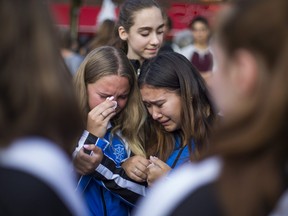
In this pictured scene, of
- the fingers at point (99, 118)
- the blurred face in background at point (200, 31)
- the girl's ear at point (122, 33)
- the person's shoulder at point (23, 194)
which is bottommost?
the blurred face in background at point (200, 31)

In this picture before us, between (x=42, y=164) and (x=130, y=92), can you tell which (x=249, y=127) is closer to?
(x=42, y=164)

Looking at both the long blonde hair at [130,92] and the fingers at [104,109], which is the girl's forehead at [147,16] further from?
the fingers at [104,109]

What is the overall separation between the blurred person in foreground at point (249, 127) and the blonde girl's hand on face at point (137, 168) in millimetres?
1613

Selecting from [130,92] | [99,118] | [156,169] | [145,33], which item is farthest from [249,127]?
[145,33]

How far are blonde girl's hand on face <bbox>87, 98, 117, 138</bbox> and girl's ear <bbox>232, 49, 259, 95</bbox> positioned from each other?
177cm

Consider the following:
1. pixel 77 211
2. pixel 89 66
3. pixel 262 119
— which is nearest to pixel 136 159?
pixel 89 66

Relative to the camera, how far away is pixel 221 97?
1.43m

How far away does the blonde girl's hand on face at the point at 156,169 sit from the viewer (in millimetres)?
2867

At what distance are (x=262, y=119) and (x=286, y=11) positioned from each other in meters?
0.23

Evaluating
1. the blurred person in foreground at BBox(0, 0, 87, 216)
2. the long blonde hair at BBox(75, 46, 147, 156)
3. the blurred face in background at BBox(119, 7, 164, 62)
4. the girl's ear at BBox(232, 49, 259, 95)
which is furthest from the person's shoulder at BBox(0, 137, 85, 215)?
the blurred face in background at BBox(119, 7, 164, 62)

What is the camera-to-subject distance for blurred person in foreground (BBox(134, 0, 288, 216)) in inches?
51.0

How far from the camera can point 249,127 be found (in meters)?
1.31

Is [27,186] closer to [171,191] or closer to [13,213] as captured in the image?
[13,213]

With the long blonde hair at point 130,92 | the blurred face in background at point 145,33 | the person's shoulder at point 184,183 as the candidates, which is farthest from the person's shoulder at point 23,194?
the blurred face in background at point 145,33
